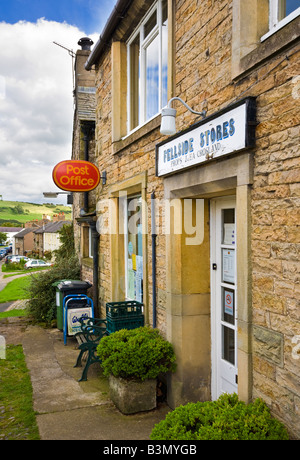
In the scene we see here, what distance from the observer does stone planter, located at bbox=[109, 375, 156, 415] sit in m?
4.56

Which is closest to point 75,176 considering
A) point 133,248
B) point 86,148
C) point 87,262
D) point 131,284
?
point 133,248

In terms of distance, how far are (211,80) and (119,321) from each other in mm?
3630

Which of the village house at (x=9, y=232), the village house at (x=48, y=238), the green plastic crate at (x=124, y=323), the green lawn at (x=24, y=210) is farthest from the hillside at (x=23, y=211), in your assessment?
the green plastic crate at (x=124, y=323)

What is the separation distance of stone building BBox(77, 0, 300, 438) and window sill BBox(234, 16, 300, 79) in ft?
0.04

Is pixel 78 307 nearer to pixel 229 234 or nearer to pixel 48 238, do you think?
pixel 229 234

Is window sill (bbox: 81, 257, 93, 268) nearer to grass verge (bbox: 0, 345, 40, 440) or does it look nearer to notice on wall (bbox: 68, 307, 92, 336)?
notice on wall (bbox: 68, 307, 92, 336)

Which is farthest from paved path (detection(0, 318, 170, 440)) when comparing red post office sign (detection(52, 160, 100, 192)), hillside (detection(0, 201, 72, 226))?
hillside (detection(0, 201, 72, 226))

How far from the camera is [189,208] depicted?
482 cm

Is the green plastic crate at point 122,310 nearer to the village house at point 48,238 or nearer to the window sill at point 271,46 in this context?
the window sill at point 271,46

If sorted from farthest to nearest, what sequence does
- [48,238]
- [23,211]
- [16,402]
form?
[23,211] → [48,238] → [16,402]

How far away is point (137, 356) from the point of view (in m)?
4.53

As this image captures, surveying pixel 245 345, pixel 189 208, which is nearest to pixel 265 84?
pixel 189 208

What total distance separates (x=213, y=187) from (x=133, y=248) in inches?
128

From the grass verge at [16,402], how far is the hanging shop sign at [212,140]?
3425 mm
